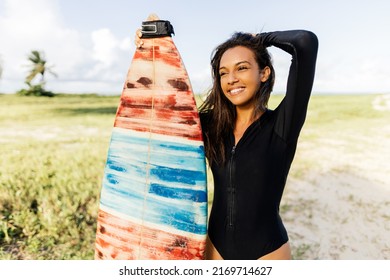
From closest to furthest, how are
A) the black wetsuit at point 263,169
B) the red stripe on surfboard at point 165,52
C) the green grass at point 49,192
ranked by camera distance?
the black wetsuit at point 263,169 → the red stripe on surfboard at point 165,52 → the green grass at point 49,192

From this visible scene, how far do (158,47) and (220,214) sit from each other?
1.00 metres

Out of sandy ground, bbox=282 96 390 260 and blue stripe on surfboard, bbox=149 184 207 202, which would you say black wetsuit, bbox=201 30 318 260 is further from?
sandy ground, bbox=282 96 390 260

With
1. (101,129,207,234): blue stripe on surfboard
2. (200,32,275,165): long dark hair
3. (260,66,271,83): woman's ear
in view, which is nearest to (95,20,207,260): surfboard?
(101,129,207,234): blue stripe on surfboard

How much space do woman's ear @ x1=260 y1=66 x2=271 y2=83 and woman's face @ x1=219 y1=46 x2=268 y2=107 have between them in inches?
0.8

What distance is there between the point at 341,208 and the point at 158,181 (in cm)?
383

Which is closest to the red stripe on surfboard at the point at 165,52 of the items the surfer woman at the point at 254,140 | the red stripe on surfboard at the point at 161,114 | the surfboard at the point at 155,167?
the surfboard at the point at 155,167

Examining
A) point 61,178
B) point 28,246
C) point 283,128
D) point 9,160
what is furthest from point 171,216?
point 9,160

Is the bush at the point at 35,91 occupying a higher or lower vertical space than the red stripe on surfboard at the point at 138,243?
higher

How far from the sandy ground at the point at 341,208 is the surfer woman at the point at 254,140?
7.82 feet

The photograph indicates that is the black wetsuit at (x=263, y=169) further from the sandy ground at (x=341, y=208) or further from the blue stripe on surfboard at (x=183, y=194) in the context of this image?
the sandy ground at (x=341, y=208)

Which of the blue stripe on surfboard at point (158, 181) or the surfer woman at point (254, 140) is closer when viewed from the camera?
the surfer woman at point (254, 140)

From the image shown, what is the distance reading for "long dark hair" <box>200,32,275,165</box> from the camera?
1.70 metres

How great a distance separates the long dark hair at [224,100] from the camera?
170 cm
